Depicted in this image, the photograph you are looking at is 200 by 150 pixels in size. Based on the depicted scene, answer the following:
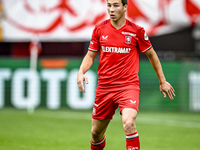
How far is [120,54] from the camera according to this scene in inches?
214

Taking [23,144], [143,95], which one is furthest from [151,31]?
[23,144]

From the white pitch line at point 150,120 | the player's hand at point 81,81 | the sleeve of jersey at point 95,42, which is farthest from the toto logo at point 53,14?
the player's hand at point 81,81

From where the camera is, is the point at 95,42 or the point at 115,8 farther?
the point at 95,42

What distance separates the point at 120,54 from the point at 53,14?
31.6 ft

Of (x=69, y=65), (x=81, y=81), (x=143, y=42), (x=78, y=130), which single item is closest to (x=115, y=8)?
(x=143, y=42)

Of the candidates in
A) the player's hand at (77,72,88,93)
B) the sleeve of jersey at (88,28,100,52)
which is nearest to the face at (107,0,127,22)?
the sleeve of jersey at (88,28,100,52)

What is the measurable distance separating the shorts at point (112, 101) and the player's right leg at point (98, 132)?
0.08 meters

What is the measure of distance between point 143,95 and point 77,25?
3.50 m

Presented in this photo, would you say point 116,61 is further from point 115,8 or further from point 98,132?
point 98,132

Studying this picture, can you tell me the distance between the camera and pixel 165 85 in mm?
5477

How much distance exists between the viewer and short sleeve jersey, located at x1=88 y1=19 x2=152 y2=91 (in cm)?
544

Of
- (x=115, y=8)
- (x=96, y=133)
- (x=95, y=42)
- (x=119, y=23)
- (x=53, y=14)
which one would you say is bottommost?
(x=96, y=133)

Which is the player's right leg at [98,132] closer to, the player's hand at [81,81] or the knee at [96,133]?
the knee at [96,133]

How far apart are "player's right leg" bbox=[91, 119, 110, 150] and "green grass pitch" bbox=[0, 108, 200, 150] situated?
1363 mm
